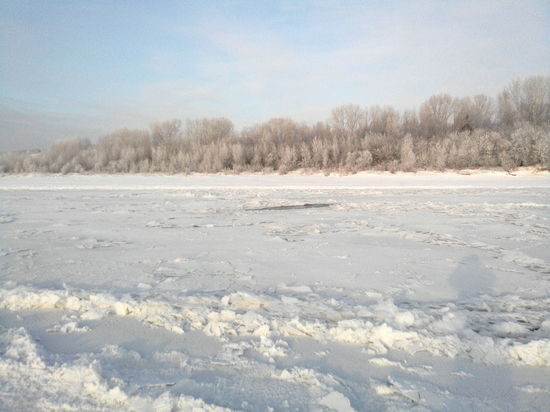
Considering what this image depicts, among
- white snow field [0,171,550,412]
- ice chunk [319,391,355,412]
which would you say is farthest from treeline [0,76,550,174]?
ice chunk [319,391,355,412]

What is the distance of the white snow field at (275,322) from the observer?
1.29 m

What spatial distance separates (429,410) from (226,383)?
0.80 meters

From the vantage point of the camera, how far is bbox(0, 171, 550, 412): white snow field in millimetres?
1295

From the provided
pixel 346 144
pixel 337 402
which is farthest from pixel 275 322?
pixel 346 144

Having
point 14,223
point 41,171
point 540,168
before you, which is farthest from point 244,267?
point 41,171

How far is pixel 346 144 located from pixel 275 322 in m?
19.0

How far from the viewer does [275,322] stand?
186 centimetres

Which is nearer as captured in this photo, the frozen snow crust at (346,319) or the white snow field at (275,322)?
the white snow field at (275,322)

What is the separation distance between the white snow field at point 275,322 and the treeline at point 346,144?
1440cm

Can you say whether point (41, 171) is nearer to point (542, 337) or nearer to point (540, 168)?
point (542, 337)

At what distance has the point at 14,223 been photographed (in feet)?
15.7

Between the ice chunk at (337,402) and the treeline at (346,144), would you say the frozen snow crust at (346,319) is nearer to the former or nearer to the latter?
the ice chunk at (337,402)

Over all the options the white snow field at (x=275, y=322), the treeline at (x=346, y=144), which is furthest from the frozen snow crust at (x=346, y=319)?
the treeline at (x=346, y=144)

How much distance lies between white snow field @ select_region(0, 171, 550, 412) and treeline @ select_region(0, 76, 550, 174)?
1440cm
